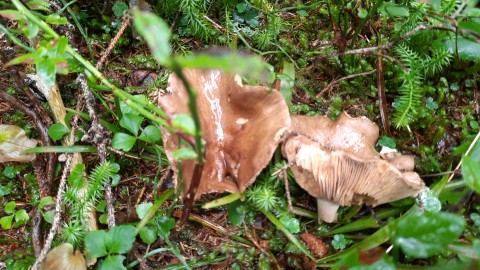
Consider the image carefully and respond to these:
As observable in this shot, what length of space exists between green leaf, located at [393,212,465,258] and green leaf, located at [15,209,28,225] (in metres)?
1.98

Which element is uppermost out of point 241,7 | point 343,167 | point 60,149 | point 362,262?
point 241,7

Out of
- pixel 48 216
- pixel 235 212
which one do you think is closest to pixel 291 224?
pixel 235 212

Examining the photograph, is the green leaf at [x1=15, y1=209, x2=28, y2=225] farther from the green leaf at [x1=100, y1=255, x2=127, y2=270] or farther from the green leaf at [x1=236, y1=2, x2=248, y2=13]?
the green leaf at [x1=236, y1=2, x2=248, y2=13]

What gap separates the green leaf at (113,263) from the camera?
211 cm

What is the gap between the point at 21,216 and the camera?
237 cm

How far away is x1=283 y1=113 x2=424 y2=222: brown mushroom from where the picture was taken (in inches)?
74.0

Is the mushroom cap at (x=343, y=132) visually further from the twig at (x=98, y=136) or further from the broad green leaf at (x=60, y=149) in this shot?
the broad green leaf at (x=60, y=149)

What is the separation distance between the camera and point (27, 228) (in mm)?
2408

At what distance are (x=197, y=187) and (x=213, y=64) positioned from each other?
3.39ft

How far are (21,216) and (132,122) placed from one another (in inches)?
32.1

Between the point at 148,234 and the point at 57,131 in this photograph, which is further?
the point at 57,131

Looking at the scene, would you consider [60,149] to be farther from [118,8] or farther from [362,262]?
[362,262]

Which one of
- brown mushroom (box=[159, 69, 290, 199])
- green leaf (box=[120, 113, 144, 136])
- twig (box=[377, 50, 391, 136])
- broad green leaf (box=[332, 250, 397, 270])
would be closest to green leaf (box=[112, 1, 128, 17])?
green leaf (box=[120, 113, 144, 136])

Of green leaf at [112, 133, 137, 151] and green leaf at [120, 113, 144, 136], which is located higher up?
green leaf at [120, 113, 144, 136]
